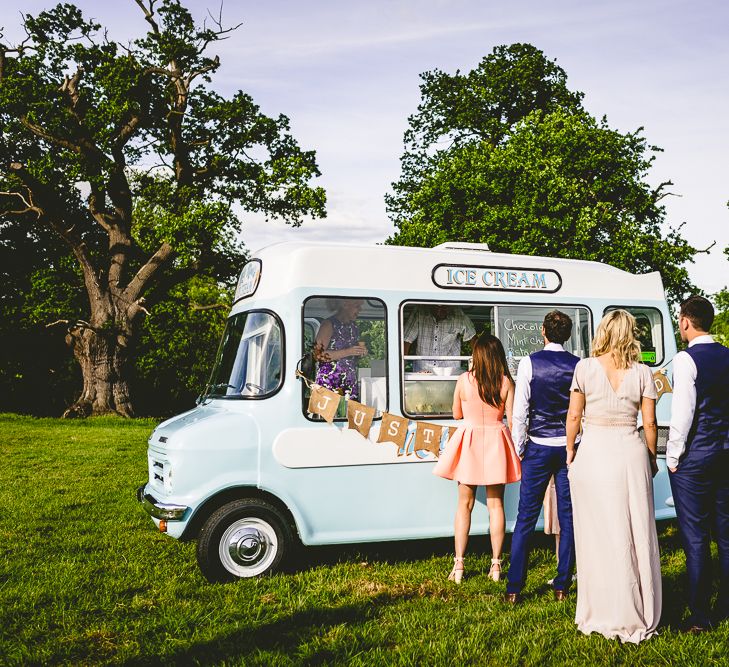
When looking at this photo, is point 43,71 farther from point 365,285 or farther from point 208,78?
point 365,285

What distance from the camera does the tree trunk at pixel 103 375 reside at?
24500 mm

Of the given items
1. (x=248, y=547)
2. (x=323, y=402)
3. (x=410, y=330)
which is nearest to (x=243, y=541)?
(x=248, y=547)

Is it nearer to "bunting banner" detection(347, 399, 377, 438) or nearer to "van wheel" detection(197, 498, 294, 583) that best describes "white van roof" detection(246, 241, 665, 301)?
"bunting banner" detection(347, 399, 377, 438)

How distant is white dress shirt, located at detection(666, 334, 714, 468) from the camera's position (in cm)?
479

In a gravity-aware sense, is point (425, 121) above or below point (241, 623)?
above

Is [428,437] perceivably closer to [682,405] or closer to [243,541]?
[243,541]


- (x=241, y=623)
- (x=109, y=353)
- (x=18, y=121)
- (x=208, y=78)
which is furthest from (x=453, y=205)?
(x=241, y=623)

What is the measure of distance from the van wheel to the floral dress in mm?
1182

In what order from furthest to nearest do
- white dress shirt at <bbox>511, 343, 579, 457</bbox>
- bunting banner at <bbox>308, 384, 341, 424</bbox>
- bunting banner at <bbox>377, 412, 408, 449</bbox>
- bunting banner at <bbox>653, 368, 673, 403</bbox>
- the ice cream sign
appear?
bunting banner at <bbox>653, 368, 673, 403</bbox> → the ice cream sign → bunting banner at <bbox>377, 412, 408, 449</bbox> → bunting banner at <bbox>308, 384, 341, 424</bbox> → white dress shirt at <bbox>511, 343, 579, 457</bbox>

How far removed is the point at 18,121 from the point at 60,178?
2455 millimetres

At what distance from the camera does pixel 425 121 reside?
111ft

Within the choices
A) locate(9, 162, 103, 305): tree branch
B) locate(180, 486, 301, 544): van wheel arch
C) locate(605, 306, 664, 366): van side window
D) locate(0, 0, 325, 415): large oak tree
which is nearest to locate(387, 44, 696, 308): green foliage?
locate(0, 0, 325, 415): large oak tree

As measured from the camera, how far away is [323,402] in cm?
642

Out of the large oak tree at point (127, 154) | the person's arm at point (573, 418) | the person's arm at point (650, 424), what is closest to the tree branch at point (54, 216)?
the large oak tree at point (127, 154)
